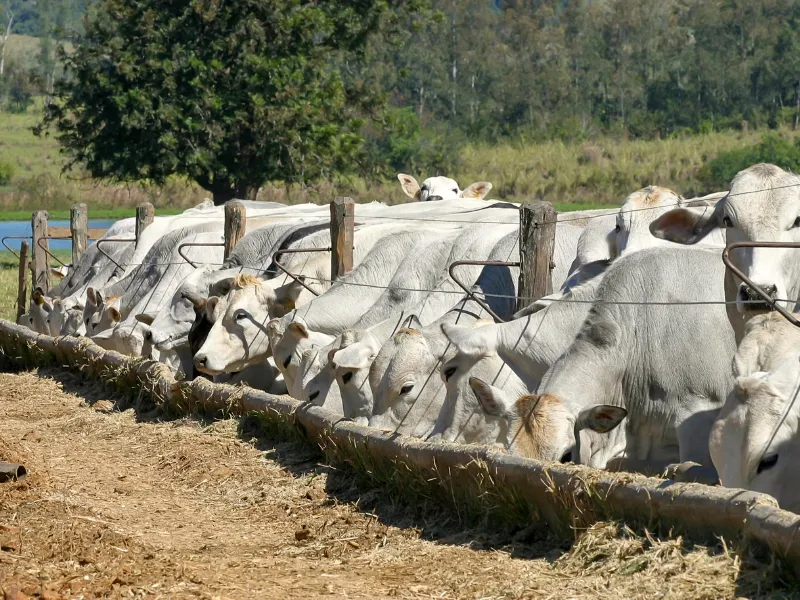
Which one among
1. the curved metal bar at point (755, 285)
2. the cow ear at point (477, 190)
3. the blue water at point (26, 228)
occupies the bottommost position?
the blue water at point (26, 228)

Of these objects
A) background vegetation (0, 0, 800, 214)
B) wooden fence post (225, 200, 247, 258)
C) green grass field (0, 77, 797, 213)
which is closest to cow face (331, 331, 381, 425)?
wooden fence post (225, 200, 247, 258)

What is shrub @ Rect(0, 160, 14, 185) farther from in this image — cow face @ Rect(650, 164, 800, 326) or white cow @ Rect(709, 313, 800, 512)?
white cow @ Rect(709, 313, 800, 512)

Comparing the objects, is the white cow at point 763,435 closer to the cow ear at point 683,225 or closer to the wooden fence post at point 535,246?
the cow ear at point 683,225

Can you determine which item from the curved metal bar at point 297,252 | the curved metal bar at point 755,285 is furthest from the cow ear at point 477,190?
the curved metal bar at point 755,285

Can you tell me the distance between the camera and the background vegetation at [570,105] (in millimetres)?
46344

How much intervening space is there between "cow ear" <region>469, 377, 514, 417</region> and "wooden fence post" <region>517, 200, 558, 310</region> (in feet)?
6.03

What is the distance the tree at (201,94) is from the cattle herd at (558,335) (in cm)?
1326

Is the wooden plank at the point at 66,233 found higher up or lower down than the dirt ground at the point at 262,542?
higher up

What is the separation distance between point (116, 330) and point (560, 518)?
724cm

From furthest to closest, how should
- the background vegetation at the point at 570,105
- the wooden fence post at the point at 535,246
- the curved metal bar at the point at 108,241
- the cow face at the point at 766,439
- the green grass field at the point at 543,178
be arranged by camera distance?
the background vegetation at the point at 570,105, the green grass field at the point at 543,178, the curved metal bar at the point at 108,241, the wooden fence post at the point at 535,246, the cow face at the point at 766,439

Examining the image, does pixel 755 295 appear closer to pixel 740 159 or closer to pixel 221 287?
pixel 221 287

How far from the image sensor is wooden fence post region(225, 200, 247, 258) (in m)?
12.2

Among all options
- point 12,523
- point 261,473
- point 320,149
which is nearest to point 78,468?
point 261,473

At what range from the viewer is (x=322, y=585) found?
4676mm
